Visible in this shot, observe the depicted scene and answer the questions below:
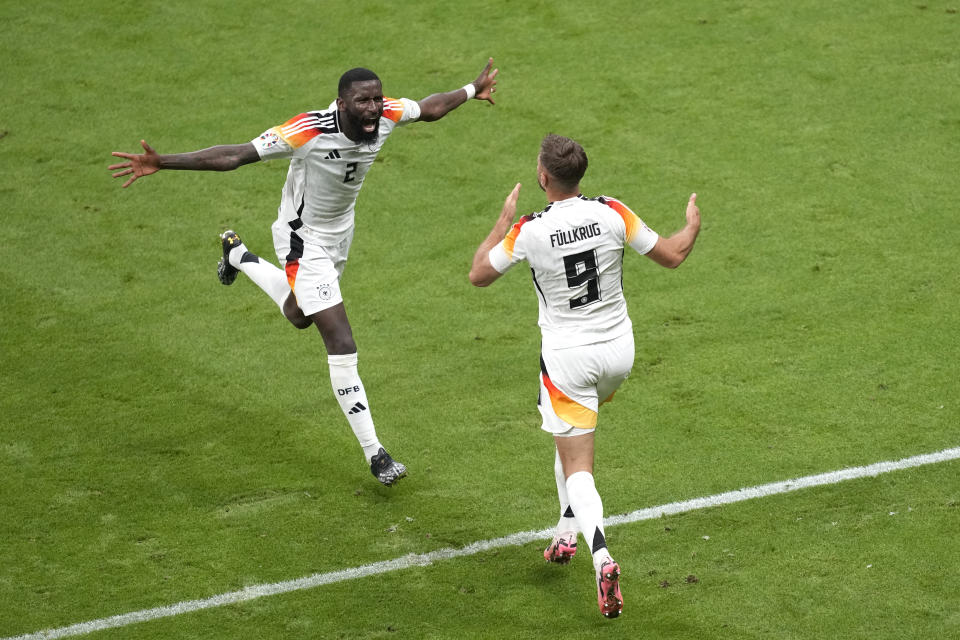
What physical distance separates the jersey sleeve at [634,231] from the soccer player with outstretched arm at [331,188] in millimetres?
1932

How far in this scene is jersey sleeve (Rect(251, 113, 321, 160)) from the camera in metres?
7.30

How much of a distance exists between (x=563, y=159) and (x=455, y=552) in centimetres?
245

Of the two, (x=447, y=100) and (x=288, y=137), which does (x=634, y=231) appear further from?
(x=447, y=100)

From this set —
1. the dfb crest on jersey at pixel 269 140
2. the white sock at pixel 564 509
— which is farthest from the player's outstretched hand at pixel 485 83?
the white sock at pixel 564 509

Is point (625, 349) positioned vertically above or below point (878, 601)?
above

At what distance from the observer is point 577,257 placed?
5.90m

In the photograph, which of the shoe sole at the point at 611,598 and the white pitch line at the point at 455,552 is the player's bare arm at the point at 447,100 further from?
the shoe sole at the point at 611,598

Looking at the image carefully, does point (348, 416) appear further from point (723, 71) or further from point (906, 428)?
point (723, 71)

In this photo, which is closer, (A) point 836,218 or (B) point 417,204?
(A) point 836,218

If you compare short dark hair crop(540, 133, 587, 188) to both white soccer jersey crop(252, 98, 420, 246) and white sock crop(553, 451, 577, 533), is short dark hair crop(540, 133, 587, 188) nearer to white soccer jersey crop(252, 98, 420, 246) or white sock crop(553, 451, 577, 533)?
white sock crop(553, 451, 577, 533)

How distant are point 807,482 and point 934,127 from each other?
18.1 ft

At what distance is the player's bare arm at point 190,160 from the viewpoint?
6.93 meters

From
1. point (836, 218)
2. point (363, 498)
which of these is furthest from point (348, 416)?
point (836, 218)

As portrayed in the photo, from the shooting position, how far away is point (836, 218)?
10.3 meters
